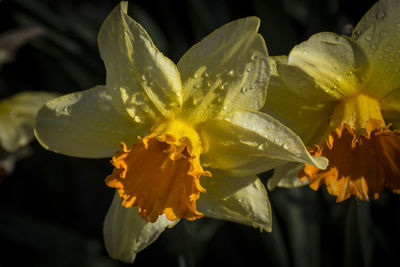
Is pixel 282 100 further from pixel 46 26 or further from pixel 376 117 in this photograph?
pixel 46 26

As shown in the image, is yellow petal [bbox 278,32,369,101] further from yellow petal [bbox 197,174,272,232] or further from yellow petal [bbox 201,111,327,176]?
yellow petal [bbox 197,174,272,232]

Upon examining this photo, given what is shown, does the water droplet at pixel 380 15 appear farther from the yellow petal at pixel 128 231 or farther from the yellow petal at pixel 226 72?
the yellow petal at pixel 128 231

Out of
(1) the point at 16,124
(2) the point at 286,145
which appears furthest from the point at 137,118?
(1) the point at 16,124

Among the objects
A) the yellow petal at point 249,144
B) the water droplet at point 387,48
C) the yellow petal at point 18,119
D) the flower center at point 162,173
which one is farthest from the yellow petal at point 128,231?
the water droplet at point 387,48

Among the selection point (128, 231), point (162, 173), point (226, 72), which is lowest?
point (128, 231)

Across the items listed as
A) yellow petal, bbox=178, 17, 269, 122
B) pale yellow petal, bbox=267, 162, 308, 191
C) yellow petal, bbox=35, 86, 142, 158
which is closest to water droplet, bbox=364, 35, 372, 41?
yellow petal, bbox=178, 17, 269, 122

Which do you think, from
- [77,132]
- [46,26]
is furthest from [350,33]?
[46,26]

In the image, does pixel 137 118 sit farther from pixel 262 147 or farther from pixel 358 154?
pixel 358 154
